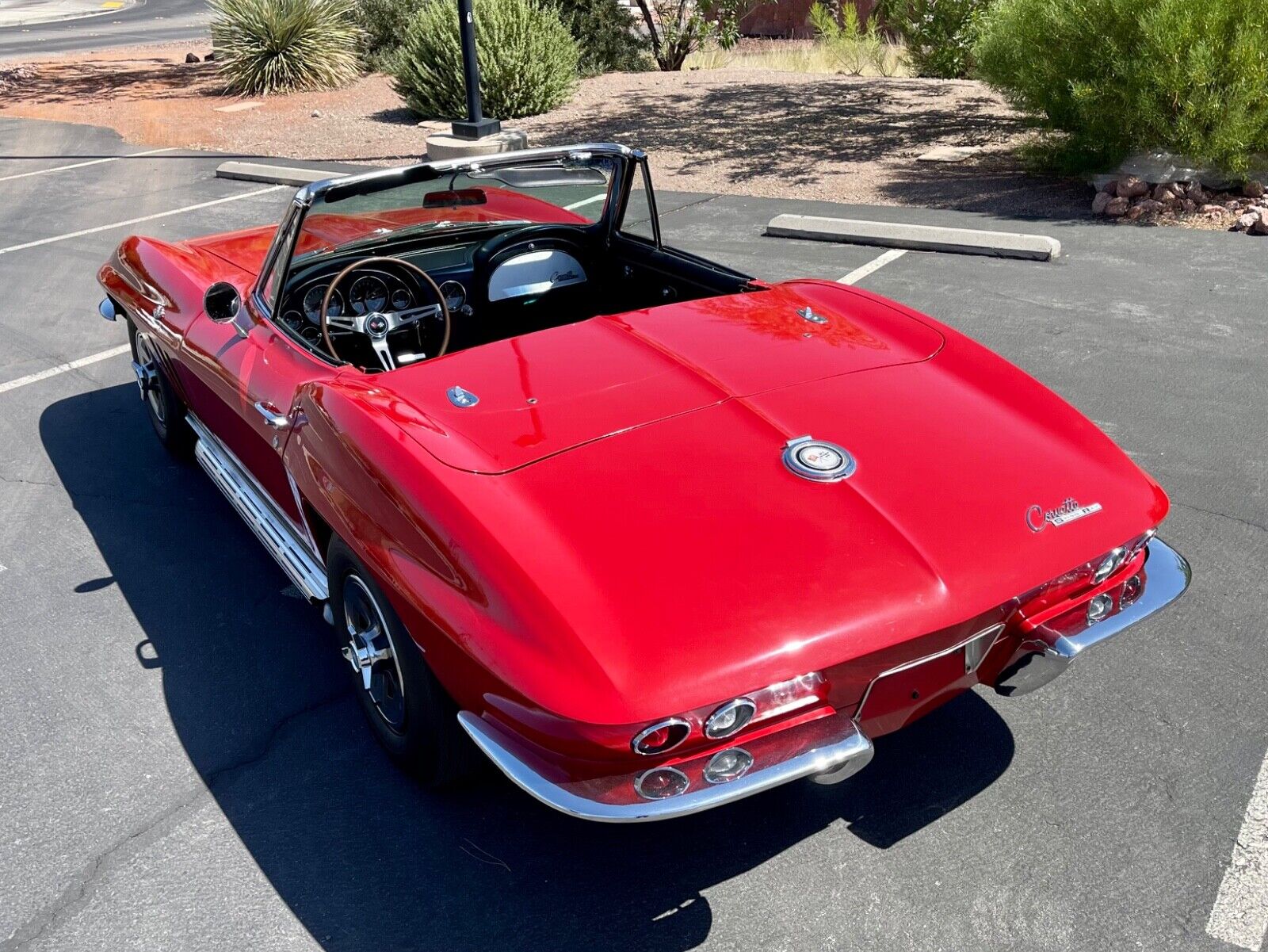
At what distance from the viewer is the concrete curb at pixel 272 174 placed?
38.5 ft

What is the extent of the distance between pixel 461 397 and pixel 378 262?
3.54 ft

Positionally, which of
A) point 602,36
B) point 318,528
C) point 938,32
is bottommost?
point 318,528

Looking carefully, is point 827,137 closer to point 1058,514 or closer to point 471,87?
point 471,87

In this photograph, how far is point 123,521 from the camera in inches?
193

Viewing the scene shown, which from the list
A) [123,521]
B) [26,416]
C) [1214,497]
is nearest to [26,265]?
[26,416]

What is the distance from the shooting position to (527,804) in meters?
3.18

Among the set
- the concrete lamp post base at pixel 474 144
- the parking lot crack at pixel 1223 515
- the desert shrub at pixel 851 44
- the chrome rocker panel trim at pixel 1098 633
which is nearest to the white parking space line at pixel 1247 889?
the chrome rocker panel trim at pixel 1098 633

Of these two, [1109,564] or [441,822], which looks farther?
[441,822]

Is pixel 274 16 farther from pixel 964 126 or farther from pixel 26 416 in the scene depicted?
pixel 26 416

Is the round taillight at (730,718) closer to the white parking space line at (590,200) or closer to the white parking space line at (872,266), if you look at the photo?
the white parking space line at (590,200)

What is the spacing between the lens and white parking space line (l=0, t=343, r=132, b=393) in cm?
655

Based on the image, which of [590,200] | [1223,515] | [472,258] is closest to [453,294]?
[472,258]

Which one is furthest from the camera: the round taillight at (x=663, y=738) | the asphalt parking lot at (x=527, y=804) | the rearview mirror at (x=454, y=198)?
the rearview mirror at (x=454, y=198)

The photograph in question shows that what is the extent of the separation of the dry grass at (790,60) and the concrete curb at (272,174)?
856cm
